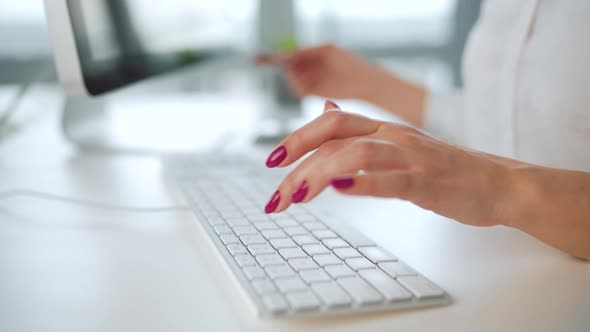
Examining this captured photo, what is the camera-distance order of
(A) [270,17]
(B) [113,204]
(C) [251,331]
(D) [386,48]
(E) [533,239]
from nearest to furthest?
1. (C) [251,331]
2. (E) [533,239]
3. (B) [113,204]
4. (A) [270,17]
5. (D) [386,48]

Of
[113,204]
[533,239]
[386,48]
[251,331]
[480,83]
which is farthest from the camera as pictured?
[386,48]

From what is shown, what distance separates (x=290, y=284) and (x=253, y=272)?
0.11ft

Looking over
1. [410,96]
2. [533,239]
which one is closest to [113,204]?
[533,239]

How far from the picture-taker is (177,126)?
1.17m

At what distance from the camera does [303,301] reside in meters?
0.36

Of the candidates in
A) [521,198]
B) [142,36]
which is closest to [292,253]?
[521,198]

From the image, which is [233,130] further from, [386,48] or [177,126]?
[386,48]

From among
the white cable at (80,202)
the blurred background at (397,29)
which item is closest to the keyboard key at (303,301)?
the white cable at (80,202)

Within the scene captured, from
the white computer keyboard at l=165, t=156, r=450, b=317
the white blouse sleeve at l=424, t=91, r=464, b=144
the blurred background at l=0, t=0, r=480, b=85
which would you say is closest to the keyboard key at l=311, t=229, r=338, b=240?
the white computer keyboard at l=165, t=156, r=450, b=317

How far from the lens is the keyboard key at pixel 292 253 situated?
0.43m

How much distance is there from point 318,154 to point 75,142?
0.59m

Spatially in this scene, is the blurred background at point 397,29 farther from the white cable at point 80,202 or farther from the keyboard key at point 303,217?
the keyboard key at point 303,217

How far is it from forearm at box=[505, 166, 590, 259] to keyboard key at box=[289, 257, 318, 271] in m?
0.15

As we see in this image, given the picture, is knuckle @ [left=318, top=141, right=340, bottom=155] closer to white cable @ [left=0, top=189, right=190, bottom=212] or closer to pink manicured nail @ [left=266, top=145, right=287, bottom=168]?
pink manicured nail @ [left=266, top=145, right=287, bottom=168]
